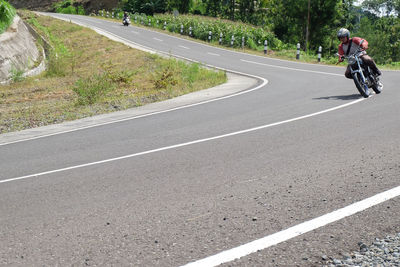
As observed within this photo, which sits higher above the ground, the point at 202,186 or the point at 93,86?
the point at 202,186

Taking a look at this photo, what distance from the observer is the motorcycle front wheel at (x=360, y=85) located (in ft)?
37.2

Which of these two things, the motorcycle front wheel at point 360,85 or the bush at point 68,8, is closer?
the motorcycle front wheel at point 360,85

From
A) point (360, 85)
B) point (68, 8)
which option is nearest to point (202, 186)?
point (360, 85)

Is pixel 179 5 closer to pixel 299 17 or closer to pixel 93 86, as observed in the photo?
pixel 299 17

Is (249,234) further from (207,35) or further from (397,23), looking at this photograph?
(397,23)

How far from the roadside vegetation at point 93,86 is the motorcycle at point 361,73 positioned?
592 cm

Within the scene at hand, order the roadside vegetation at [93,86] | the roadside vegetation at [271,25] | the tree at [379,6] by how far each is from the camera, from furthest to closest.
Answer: the tree at [379,6], the roadside vegetation at [271,25], the roadside vegetation at [93,86]

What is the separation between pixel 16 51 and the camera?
22.8 meters

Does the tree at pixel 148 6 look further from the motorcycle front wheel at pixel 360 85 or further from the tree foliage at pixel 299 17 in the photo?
the motorcycle front wheel at pixel 360 85

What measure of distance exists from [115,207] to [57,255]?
116 centimetres

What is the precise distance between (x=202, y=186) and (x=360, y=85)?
7308mm

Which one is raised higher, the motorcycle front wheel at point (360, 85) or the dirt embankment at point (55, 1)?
the dirt embankment at point (55, 1)

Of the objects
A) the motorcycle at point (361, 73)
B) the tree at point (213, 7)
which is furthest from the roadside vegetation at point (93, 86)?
the tree at point (213, 7)

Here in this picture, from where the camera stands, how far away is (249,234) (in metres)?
3.89
